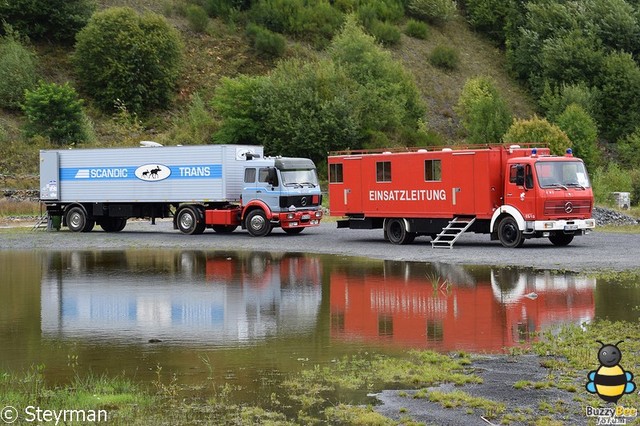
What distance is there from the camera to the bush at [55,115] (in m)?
61.1

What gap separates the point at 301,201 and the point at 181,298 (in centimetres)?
1895

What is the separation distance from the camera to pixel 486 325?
1569cm

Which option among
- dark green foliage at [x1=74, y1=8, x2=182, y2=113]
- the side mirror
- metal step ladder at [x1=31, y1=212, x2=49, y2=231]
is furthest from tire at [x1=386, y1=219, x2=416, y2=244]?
dark green foliage at [x1=74, y1=8, x2=182, y2=113]

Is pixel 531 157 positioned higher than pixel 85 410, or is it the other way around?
pixel 531 157

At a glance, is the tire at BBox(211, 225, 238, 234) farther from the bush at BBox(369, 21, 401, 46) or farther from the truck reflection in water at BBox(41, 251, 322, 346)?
the bush at BBox(369, 21, 401, 46)

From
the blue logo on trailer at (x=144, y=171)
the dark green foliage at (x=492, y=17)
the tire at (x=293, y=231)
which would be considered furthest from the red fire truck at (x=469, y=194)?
the dark green foliage at (x=492, y=17)

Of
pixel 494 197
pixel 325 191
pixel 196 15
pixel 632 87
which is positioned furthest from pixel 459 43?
pixel 494 197

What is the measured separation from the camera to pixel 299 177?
38531mm

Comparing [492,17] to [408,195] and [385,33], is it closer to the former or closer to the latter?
[385,33]

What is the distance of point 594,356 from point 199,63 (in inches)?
2681

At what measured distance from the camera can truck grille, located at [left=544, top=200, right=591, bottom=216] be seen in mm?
29469

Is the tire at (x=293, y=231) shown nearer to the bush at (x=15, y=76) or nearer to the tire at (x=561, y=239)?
the tire at (x=561, y=239)

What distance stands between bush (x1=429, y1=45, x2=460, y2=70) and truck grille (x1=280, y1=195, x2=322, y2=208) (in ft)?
164

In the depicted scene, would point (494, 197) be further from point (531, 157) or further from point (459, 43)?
point (459, 43)
